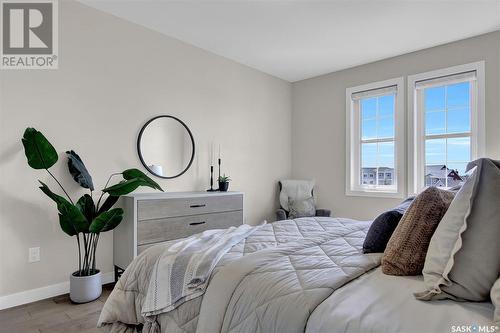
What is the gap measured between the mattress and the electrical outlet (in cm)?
255

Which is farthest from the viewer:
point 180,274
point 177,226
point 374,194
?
point 374,194

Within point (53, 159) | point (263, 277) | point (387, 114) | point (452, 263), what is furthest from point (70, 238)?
point (387, 114)

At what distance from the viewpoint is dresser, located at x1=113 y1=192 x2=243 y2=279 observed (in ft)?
8.71

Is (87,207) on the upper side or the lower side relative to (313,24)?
lower

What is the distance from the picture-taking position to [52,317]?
2.23 m

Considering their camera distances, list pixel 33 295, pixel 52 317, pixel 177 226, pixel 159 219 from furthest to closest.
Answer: pixel 177 226 < pixel 159 219 < pixel 33 295 < pixel 52 317

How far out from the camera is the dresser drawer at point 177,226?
2682 millimetres

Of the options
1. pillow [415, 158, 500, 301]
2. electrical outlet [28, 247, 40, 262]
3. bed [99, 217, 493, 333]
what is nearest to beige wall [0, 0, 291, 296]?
electrical outlet [28, 247, 40, 262]

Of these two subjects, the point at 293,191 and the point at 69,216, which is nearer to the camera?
the point at 69,216

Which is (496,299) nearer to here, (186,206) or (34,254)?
(186,206)

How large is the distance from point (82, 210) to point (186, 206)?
90 cm

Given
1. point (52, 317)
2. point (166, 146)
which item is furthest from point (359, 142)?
point (52, 317)

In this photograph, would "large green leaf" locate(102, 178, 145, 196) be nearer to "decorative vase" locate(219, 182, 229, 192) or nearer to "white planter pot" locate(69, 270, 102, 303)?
"white planter pot" locate(69, 270, 102, 303)

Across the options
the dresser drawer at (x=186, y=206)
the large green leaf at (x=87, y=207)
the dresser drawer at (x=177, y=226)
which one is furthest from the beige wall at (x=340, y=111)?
the large green leaf at (x=87, y=207)
